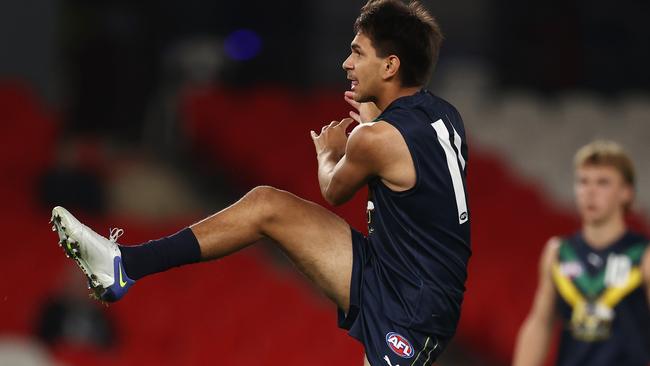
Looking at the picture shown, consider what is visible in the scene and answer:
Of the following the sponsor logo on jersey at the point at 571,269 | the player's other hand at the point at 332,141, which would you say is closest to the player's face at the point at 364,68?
the player's other hand at the point at 332,141


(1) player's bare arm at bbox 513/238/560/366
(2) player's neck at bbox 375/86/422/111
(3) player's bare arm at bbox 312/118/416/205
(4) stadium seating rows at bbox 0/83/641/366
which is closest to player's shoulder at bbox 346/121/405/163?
(3) player's bare arm at bbox 312/118/416/205

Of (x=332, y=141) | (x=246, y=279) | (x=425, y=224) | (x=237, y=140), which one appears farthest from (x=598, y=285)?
(x=237, y=140)

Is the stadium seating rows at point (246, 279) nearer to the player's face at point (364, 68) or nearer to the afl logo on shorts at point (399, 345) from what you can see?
the afl logo on shorts at point (399, 345)

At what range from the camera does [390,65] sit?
4207 mm

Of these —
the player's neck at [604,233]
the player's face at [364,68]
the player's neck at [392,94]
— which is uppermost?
the player's face at [364,68]

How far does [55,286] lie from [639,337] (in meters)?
3.67

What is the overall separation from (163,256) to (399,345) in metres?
0.85

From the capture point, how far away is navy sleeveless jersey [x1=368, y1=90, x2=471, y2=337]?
418cm

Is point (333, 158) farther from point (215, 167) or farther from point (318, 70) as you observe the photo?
point (318, 70)

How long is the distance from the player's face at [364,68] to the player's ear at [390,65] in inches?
0.6

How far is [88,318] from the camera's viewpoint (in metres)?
7.14

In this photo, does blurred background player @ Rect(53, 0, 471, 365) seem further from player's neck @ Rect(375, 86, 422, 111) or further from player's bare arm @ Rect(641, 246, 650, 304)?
player's bare arm @ Rect(641, 246, 650, 304)

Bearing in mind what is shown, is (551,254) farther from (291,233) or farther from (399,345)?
(291,233)

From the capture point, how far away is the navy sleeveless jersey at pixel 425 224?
4.18 m
